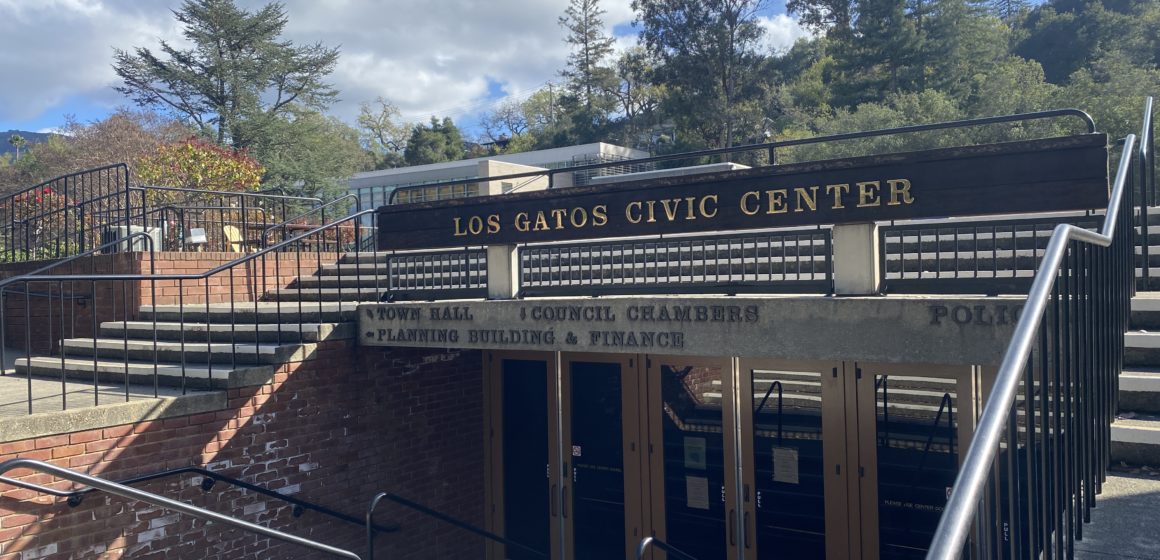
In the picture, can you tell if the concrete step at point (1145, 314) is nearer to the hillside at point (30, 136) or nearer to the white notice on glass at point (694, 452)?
the white notice on glass at point (694, 452)

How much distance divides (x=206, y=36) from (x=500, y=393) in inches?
1021

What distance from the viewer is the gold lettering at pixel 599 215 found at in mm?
6664

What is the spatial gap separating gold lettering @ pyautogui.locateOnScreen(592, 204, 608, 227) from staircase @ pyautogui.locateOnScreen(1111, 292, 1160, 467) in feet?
11.9

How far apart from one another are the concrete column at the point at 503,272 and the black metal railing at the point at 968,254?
305cm

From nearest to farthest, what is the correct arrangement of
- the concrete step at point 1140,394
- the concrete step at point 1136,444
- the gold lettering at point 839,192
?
the concrete step at point 1136,444 → the concrete step at point 1140,394 → the gold lettering at point 839,192

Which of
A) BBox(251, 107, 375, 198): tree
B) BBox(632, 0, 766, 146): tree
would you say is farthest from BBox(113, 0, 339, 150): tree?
BBox(632, 0, 766, 146): tree

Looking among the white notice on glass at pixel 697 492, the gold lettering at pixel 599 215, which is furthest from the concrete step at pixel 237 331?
the white notice on glass at pixel 697 492

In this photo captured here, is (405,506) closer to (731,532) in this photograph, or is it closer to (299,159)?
(731,532)

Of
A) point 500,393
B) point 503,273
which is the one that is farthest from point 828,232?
point 500,393

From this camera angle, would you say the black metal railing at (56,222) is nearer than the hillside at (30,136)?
Yes

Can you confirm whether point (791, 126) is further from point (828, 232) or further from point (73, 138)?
point (828, 232)

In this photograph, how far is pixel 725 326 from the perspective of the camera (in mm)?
5941

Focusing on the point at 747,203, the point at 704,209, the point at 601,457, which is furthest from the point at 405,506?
the point at 747,203

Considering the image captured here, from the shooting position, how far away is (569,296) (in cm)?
691
